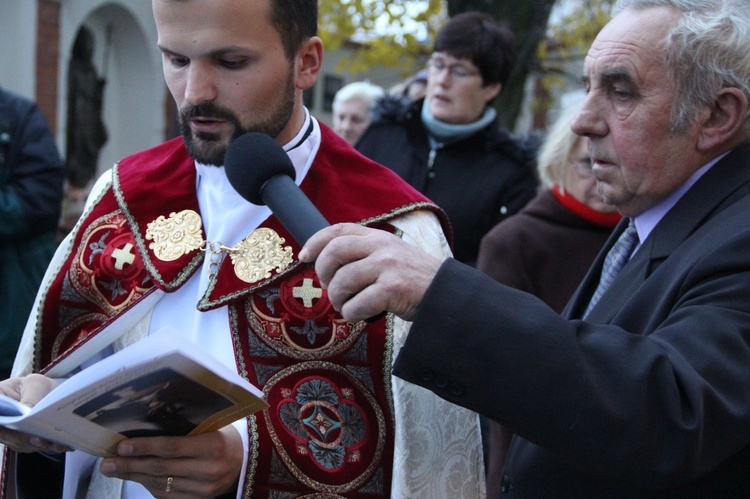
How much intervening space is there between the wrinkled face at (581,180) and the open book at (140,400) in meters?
2.35

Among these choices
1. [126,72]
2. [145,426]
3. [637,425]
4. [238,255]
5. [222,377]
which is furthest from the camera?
[126,72]

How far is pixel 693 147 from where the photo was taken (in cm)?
196

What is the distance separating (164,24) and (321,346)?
79 centimetres

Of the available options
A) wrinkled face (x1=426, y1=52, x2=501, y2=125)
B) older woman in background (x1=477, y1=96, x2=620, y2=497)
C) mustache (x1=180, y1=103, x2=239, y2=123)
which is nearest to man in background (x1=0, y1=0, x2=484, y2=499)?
mustache (x1=180, y1=103, x2=239, y2=123)

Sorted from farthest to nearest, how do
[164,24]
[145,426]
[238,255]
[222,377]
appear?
[238,255]
[164,24]
[145,426]
[222,377]

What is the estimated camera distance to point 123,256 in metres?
2.33

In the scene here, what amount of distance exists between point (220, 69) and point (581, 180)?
2139mm

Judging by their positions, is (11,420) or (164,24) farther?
(164,24)

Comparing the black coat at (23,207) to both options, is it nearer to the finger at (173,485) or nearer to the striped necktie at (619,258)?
the finger at (173,485)

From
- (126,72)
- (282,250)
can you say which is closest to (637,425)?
(282,250)

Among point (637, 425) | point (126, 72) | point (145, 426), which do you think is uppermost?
point (637, 425)

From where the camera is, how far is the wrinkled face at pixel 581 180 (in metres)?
3.88

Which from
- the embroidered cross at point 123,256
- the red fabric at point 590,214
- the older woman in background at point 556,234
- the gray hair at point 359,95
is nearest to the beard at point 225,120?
the embroidered cross at point 123,256

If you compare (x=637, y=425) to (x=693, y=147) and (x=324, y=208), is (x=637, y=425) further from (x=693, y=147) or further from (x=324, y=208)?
(x=324, y=208)
